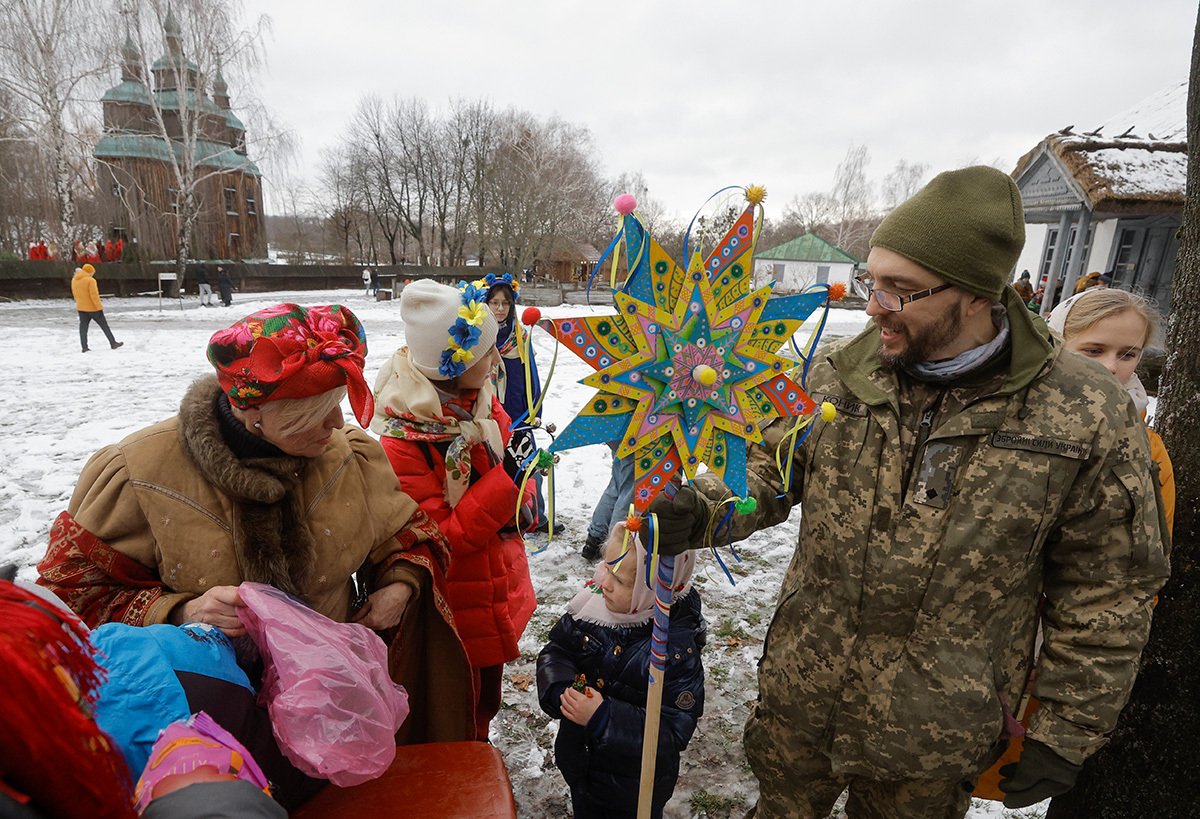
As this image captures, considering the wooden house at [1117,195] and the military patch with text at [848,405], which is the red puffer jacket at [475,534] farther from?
the wooden house at [1117,195]

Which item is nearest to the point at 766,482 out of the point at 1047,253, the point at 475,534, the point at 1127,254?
the point at 475,534

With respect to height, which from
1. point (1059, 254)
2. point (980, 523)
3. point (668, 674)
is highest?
point (1059, 254)

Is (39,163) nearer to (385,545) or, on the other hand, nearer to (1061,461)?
(385,545)

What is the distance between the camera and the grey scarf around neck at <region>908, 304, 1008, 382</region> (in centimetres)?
149

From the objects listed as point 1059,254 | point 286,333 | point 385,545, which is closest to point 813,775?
point 385,545

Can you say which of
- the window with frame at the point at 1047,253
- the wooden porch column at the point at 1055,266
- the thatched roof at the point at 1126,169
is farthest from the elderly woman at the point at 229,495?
the window with frame at the point at 1047,253

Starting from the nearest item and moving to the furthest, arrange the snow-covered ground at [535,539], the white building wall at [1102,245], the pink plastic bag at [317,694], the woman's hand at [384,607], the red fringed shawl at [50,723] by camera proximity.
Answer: the red fringed shawl at [50,723] < the pink plastic bag at [317,694] < the woman's hand at [384,607] < the snow-covered ground at [535,539] < the white building wall at [1102,245]

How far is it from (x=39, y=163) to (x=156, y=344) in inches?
750

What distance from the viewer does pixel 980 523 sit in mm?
1436

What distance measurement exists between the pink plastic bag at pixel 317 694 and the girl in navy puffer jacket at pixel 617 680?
691 mm

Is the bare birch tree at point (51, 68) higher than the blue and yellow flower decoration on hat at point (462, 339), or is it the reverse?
the bare birch tree at point (51, 68)

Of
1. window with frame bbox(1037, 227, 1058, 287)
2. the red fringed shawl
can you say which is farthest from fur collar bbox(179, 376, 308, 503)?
window with frame bbox(1037, 227, 1058, 287)

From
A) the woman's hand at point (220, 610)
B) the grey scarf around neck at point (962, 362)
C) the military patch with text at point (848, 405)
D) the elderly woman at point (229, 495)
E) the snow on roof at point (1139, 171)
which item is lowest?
the woman's hand at point (220, 610)

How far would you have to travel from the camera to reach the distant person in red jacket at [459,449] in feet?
7.47
